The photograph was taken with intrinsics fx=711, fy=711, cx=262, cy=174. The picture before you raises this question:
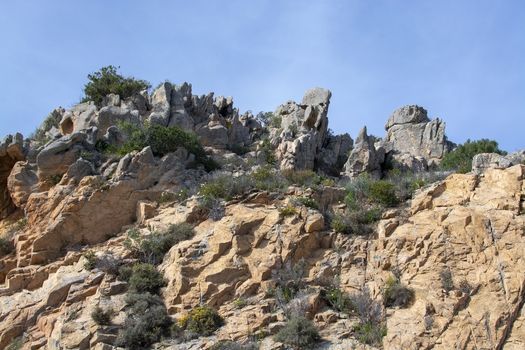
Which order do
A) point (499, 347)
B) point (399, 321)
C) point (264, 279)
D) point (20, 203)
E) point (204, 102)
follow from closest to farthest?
point (499, 347) → point (399, 321) → point (264, 279) → point (20, 203) → point (204, 102)

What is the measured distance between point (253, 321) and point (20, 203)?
10.3m

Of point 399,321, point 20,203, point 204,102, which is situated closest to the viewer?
point 399,321

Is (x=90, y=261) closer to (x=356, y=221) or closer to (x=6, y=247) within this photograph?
(x=6, y=247)

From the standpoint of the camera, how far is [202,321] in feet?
60.1

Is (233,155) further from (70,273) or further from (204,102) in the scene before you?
(70,273)

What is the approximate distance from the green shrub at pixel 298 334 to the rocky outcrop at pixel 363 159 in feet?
36.8

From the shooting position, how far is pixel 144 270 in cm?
2023

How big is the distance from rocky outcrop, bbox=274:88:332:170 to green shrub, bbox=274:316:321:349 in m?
9.58

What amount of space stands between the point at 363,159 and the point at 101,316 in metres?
13.7

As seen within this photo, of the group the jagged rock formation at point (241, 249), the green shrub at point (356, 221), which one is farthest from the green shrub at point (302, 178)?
the green shrub at point (356, 221)

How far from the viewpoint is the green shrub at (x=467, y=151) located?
29.5m

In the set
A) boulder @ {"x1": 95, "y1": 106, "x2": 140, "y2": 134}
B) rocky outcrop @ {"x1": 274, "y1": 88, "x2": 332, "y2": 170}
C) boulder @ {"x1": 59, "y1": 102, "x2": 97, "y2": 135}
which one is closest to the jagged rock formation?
rocky outcrop @ {"x1": 274, "y1": 88, "x2": 332, "y2": 170}

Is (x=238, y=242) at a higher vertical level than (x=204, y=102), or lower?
lower

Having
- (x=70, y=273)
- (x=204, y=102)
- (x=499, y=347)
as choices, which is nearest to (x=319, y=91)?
→ (x=204, y=102)
